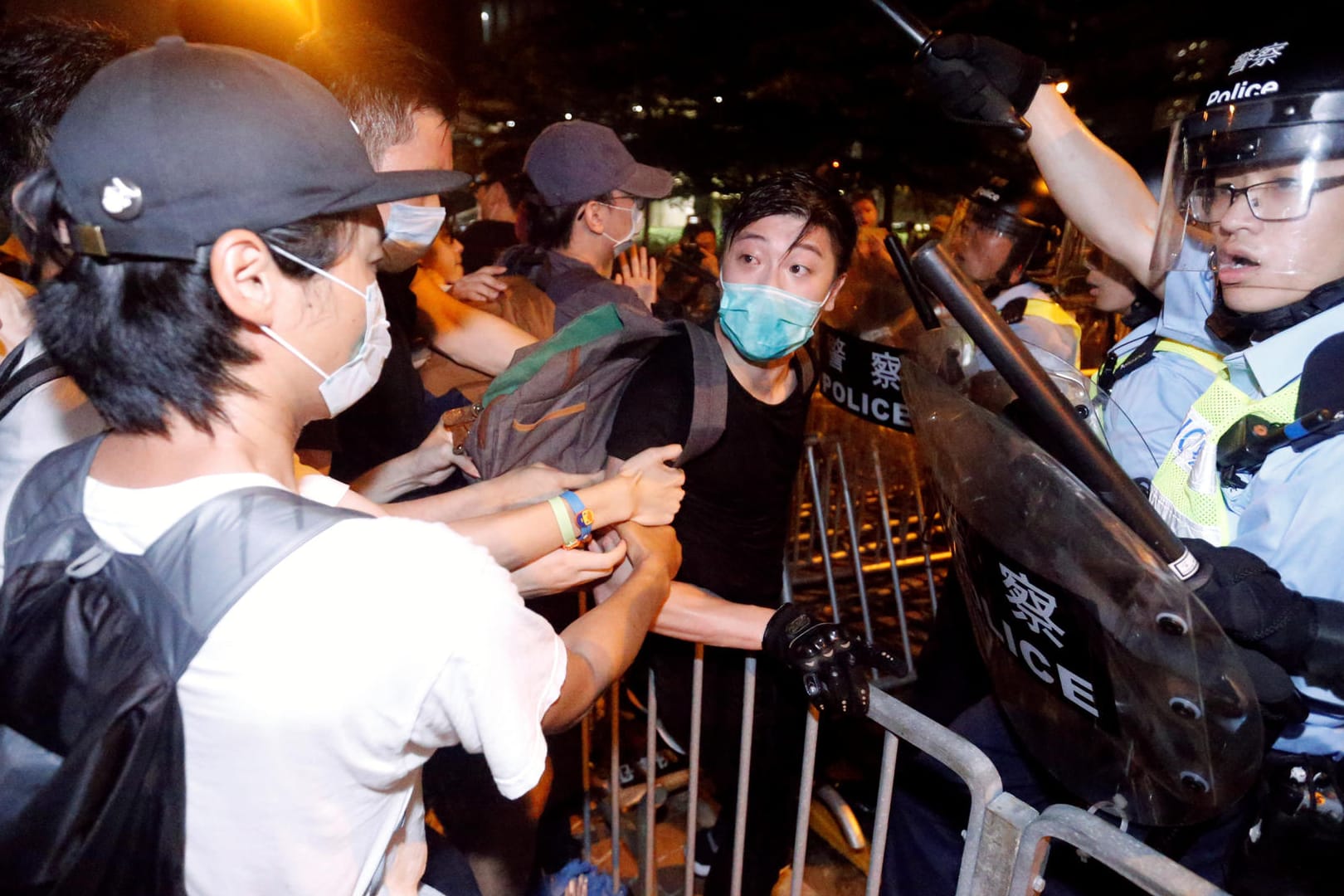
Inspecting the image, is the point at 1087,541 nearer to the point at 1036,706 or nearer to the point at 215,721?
the point at 1036,706

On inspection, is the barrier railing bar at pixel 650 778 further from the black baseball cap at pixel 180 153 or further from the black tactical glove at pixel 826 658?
the black baseball cap at pixel 180 153

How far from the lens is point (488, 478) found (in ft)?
7.22

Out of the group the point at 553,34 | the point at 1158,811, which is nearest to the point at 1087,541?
the point at 1158,811

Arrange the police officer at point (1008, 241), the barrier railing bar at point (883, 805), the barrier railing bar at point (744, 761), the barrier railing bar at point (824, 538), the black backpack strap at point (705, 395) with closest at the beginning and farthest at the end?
the barrier railing bar at point (883, 805) → the barrier railing bar at point (744, 761) → the black backpack strap at point (705, 395) → the police officer at point (1008, 241) → the barrier railing bar at point (824, 538)

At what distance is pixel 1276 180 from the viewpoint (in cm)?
175

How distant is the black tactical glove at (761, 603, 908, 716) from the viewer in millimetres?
1878

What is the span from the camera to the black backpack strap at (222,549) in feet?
3.41

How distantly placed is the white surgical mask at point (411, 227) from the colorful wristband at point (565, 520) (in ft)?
2.96

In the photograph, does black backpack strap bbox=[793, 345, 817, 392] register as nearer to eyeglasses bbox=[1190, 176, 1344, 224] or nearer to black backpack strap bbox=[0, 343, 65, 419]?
eyeglasses bbox=[1190, 176, 1344, 224]

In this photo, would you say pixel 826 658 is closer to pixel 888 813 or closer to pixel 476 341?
pixel 888 813

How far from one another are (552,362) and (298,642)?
Answer: 3.88ft

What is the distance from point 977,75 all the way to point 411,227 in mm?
1707

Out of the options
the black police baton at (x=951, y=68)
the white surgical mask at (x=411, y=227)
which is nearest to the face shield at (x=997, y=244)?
the black police baton at (x=951, y=68)

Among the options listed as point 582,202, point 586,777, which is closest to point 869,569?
point 586,777
